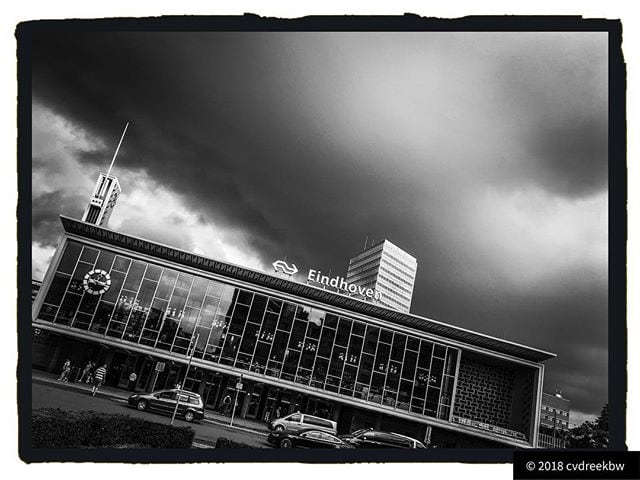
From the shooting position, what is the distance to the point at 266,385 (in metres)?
35.5

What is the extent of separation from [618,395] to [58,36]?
71.4 feet

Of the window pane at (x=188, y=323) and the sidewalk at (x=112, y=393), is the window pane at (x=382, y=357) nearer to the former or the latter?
the sidewalk at (x=112, y=393)

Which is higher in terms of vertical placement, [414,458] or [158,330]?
[158,330]

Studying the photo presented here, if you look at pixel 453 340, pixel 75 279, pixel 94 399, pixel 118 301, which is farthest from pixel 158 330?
pixel 453 340

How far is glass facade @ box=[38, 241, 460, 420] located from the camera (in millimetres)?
33875

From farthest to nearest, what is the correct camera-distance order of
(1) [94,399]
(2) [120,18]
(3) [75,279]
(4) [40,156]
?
(3) [75,279], (1) [94,399], (4) [40,156], (2) [120,18]

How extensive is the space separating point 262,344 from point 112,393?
1076cm

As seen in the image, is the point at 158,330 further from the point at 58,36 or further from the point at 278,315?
the point at 58,36

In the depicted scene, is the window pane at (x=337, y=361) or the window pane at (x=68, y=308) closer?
the window pane at (x=68, y=308)

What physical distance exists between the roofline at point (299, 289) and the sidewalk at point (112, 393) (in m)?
9.92

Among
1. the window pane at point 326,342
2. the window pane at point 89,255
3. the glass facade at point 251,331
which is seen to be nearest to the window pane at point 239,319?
the glass facade at point 251,331

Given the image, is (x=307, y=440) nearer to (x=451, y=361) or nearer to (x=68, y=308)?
(x=68, y=308)

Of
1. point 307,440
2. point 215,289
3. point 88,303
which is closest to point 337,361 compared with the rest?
point 215,289

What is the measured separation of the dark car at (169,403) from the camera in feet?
81.5
